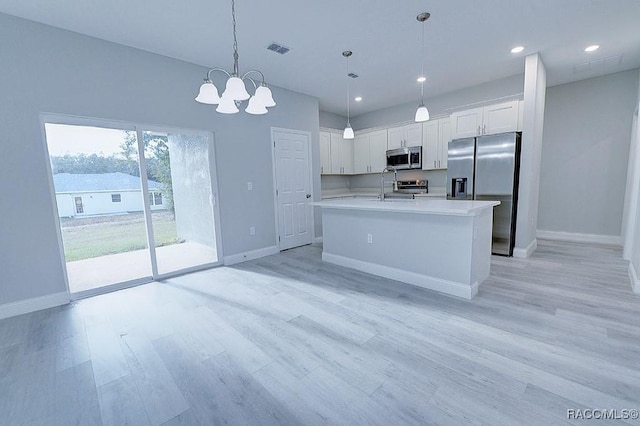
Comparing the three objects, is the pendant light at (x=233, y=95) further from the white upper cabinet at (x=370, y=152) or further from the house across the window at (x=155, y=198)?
the white upper cabinet at (x=370, y=152)

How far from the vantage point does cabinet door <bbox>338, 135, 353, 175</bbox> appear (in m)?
6.36

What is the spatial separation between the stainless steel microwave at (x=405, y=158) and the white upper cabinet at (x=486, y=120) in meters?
0.80

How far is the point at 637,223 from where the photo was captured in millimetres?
2961

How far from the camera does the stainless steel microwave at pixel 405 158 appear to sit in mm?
5414

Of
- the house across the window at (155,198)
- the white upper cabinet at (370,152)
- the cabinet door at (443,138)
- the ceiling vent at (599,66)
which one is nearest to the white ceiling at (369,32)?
the ceiling vent at (599,66)

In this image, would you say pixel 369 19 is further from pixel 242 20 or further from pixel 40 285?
pixel 40 285

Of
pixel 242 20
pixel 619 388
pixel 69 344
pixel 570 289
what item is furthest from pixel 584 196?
pixel 69 344

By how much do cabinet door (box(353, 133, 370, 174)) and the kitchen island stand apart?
2.90 metres

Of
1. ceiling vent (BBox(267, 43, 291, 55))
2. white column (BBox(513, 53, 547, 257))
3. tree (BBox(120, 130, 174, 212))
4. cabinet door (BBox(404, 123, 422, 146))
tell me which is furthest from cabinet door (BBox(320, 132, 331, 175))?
white column (BBox(513, 53, 547, 257))

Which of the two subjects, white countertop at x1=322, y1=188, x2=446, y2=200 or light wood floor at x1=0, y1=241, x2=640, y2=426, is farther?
white countertop at x1=322, y1=188, x2=446, y2=200

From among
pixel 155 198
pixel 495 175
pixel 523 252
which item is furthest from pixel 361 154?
pixel 155 198

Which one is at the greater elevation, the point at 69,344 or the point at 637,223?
the point at 637,223

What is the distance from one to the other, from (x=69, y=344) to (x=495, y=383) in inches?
123

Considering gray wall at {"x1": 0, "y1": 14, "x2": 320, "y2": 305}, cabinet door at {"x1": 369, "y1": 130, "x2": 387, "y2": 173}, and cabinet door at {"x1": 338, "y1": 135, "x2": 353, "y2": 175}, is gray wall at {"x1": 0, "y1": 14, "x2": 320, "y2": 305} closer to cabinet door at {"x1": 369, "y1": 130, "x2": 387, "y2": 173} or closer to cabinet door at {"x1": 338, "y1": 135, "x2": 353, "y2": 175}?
cabinet door at {"x1": 338, "y1": 135, "x2": 353, "y2": 175}
